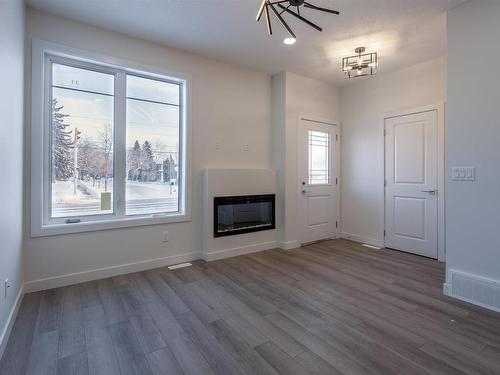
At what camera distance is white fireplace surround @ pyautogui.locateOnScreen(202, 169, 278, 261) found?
3680 mm

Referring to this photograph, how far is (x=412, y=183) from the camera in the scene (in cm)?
401

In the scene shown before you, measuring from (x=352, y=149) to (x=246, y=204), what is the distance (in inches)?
89.5

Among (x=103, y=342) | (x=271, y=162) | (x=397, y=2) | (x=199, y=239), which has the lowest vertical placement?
(x=103, y=342)

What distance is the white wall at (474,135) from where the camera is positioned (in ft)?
7.68

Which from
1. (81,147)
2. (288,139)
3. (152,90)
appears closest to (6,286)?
(81,147)

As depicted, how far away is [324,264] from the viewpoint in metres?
3.53

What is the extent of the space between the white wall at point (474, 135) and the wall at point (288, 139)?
2.10 meters

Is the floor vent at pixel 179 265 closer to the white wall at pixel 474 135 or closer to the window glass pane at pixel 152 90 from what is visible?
the window glass pane at pixel 152 90

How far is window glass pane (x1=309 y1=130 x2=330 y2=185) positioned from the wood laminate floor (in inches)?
74.8

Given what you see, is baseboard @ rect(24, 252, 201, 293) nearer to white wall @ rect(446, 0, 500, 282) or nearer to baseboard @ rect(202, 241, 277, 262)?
baseboard @ rect(202, 241, 277, 262)

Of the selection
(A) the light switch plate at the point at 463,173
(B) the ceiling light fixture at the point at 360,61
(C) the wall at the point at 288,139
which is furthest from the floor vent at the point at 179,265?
(B) the ceiling light fixture at the point at 360,61

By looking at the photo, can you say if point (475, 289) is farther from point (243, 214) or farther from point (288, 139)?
point (288, 139)

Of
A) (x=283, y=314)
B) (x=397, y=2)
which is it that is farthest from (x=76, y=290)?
(x=397, y=2)

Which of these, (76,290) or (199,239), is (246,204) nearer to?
(199,239)
